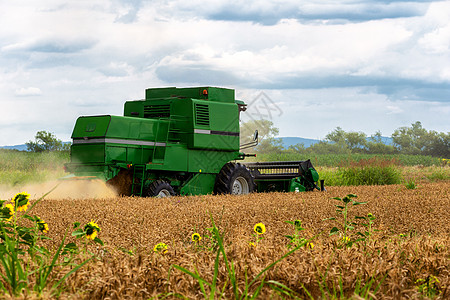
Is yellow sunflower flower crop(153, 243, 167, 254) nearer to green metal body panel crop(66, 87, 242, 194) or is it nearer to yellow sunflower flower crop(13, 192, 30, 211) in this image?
yellow sunflower flower crop(13, 192, 30, 211)

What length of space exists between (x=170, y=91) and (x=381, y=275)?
11.0 meters

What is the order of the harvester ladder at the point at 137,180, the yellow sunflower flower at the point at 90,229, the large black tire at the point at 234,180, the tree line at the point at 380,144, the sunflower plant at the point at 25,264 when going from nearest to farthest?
the sunflower plant at the point at 25,264, the yellow sunflower flower at the point at 90,229, the harvester ladder at the point at 137,180, the large black tire at the point at 234,180, the tree line at the point at 380,144

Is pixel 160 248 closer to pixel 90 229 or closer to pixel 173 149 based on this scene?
pixel 90 229

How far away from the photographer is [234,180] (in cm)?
1332

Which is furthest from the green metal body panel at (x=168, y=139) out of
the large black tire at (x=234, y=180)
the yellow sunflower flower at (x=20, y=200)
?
the yellow sunflower flower at (x=20, y=200)

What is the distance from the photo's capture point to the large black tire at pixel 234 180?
13.1 meters

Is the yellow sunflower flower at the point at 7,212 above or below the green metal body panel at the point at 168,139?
below

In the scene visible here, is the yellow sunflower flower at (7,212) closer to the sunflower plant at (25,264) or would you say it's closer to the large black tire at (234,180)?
the sunflower plant at (25,264)

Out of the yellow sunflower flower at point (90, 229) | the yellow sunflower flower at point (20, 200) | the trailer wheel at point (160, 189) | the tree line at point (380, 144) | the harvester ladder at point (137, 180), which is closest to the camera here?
the yellow sunflower flower at point (90, 229)

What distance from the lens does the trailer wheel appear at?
11.2 m

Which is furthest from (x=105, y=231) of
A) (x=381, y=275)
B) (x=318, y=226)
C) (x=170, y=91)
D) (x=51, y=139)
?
(x=51, y=139)

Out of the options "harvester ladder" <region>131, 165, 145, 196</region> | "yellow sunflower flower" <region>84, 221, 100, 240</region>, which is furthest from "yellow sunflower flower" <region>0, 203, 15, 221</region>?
"harvester ladder" <region>131, 165, 145, 196</region>

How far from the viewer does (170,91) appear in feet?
44.8

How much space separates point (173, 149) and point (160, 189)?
1156 millimetres
